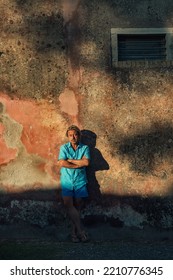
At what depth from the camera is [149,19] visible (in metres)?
7.24

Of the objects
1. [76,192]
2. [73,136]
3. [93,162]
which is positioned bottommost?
[76,192]

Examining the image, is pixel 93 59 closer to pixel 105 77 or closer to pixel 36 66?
pixel 105 77

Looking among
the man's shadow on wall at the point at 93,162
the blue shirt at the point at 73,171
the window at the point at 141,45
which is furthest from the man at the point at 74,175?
the window at the point at 141,45

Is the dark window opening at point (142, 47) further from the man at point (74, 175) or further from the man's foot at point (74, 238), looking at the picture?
the man's foot at point (74, 238)

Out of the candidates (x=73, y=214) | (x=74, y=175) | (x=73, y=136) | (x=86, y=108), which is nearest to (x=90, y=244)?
(x=73, y=214)

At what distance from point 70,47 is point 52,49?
0.84ft

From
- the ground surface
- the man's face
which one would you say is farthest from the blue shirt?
the ground surface

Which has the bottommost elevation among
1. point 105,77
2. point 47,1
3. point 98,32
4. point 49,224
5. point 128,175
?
point 49,224

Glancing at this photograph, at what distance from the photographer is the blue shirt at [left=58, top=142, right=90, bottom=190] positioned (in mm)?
6793

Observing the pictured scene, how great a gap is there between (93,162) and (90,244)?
46.1 inches

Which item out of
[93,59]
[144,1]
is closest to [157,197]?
[93,59]

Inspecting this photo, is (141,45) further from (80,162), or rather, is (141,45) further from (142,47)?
(80,162)

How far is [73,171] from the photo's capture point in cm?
681

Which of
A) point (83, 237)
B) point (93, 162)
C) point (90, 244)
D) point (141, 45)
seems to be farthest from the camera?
point (141, 45)
